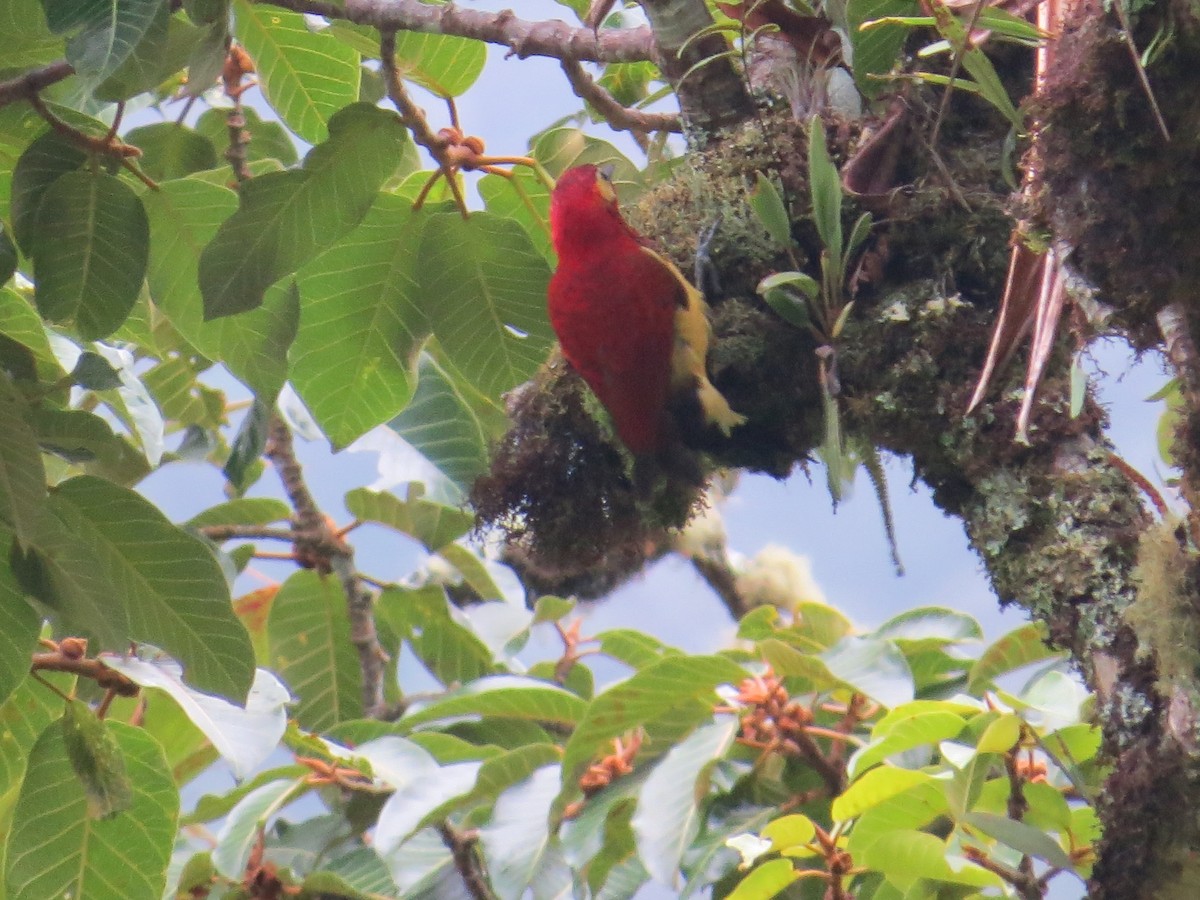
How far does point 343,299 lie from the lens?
6.16ft

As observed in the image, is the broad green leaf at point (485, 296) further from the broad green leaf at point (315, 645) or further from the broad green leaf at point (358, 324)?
the broad green leaf at point (315, 645)

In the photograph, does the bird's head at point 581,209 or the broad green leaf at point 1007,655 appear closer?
the broad green leaf at point 1007,655

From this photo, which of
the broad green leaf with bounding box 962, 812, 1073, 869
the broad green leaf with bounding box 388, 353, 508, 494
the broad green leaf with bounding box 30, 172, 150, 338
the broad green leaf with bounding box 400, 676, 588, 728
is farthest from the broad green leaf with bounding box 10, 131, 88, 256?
the broad green leaf with bounding box 962, 812, 1073, 869

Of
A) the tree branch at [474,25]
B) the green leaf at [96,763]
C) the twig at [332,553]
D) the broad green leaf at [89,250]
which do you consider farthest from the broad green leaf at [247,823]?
the tree branch at [474,25]

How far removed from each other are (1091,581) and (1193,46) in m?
0.59

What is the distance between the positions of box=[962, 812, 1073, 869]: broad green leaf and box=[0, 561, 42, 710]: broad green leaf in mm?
1145

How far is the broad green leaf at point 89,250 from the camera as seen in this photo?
5.02 ft

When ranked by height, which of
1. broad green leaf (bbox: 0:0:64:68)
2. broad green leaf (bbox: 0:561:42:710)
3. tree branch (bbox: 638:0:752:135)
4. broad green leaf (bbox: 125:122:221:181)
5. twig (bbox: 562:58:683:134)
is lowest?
broad green leaf (bbox: 0:561:42:710)

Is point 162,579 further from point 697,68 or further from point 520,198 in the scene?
Result: point 697,68

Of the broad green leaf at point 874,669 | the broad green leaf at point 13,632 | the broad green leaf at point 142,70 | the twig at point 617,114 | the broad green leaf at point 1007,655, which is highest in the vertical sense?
Answer: the twig at point 617,114

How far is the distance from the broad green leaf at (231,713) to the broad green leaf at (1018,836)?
101 centimetres

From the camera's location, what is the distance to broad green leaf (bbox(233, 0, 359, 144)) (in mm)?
1811

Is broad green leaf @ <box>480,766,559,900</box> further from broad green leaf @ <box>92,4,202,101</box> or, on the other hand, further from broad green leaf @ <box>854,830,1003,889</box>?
broad green leaf @ <box>92,4,202,101</box>

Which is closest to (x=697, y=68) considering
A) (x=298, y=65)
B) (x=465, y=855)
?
(x=298, y=65)
